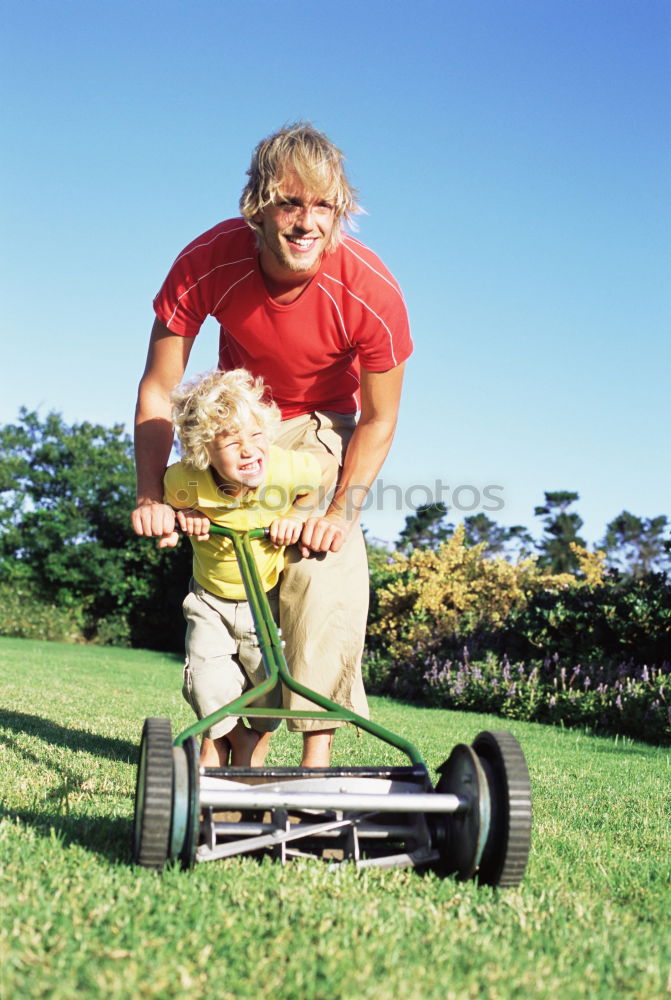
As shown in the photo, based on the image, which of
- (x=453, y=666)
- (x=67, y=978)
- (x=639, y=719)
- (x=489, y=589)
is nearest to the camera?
(x=67, y=978)

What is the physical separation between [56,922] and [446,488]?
3188 mm

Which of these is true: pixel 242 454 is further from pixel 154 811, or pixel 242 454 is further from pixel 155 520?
pixel 154 811

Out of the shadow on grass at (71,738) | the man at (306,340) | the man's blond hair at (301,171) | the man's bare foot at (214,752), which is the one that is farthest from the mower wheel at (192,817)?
the shadow on grass at (71,738)

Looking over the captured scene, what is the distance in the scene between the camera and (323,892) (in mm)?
2355

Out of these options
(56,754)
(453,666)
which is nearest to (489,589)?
(453,666)

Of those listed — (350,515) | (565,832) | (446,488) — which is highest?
(446,488)

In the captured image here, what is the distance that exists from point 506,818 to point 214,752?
157cm

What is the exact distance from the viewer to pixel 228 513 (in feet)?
12.0

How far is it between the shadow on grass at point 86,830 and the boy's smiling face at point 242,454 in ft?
4.18

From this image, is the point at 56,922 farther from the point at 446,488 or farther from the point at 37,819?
the point at 446,488

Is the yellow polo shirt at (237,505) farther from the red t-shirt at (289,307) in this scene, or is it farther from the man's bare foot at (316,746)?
the man's bare foot at (316,746)

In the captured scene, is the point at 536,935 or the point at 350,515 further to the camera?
the point at 350,515

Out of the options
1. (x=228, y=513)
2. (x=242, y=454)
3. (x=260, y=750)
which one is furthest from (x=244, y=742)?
(x=242, y=454)

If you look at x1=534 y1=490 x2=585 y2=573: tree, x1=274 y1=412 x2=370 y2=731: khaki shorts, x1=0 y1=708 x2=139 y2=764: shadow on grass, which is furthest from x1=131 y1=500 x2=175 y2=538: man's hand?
x1=534 y1=490 x2=585 y2=573: tree
